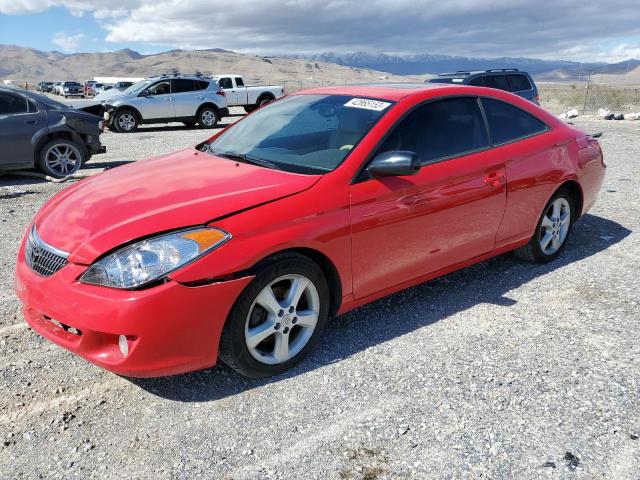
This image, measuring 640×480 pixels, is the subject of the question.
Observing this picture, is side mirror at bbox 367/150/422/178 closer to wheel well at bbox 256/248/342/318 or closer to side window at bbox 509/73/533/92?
wheel well at bbox 256/248/342/318

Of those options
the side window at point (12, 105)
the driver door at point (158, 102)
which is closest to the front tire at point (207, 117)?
the driver door at point (158, 102)

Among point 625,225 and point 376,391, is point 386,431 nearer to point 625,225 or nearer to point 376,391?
point 376,391

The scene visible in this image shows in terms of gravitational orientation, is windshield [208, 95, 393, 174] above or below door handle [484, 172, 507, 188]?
above

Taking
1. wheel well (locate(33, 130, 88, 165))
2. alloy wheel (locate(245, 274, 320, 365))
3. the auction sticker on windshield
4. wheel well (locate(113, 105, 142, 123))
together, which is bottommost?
alloy wheel (locate(245, 274, 320, 365))

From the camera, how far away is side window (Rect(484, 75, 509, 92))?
603 inches

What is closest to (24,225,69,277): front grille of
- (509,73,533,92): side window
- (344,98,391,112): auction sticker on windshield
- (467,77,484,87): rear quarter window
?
(344,98,391,112): auction sticker on windshield

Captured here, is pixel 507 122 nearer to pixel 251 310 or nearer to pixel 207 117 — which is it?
pixel 251 310

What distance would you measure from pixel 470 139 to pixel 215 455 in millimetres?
2840

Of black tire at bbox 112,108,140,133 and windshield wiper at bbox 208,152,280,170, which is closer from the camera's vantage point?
windshield wiper at bbox 208,152,280,170

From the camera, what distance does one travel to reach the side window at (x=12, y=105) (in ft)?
29.0

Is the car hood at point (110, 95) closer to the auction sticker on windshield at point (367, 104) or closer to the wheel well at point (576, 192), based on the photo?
the auction sticker on windshield at point (367, 104)

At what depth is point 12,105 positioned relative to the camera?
8938 millimetres

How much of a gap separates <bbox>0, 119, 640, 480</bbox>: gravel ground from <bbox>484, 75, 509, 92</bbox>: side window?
12.0 meters

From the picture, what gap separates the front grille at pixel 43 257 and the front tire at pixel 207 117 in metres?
16.4
